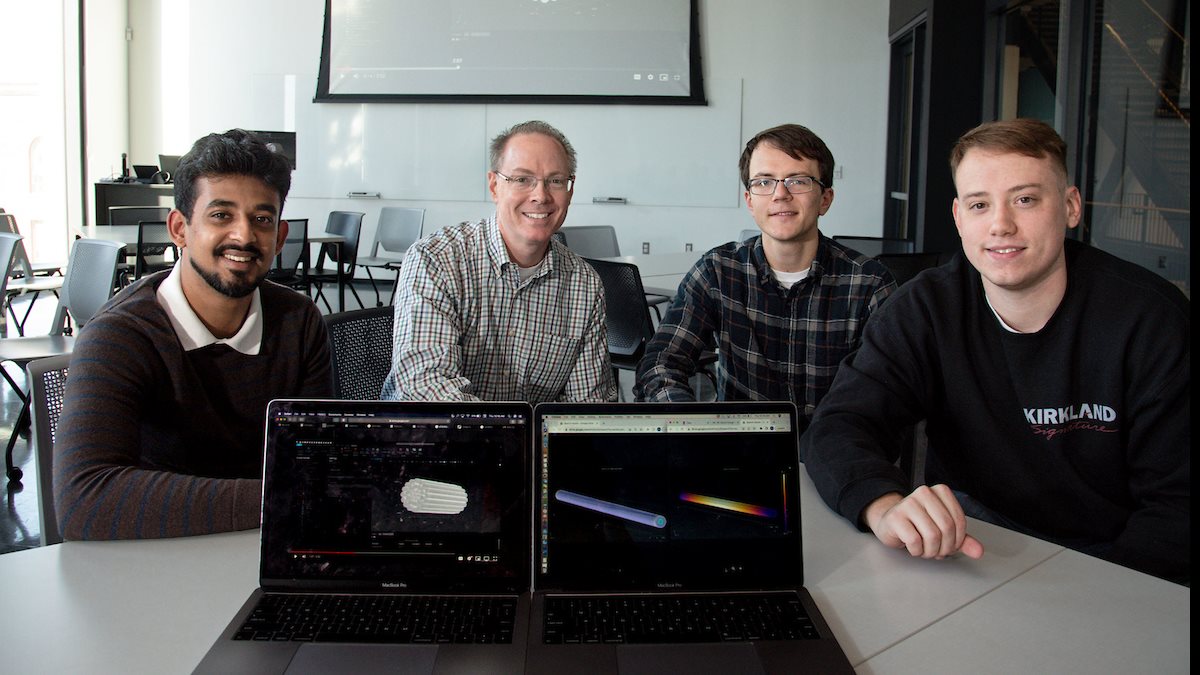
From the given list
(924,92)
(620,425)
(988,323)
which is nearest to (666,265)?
(924,92)

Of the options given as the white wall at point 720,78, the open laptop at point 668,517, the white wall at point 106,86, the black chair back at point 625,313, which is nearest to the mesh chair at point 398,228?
the white wall at point 720,78

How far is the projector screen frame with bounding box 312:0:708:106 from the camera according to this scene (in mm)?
8781

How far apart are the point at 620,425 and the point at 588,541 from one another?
15 cm

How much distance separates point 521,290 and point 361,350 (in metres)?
0.42

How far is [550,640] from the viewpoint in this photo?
1048mm

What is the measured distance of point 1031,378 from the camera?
1627 millimetres

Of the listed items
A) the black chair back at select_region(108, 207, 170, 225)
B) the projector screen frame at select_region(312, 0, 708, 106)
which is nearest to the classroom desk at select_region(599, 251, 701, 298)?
the projector screen frame at select_region(312, 0, 708, 106)

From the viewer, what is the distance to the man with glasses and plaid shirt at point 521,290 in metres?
2.29

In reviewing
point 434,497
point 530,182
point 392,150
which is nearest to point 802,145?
point 530,182

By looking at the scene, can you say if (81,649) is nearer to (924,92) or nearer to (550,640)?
(550,640)

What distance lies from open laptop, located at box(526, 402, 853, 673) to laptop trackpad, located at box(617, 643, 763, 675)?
0.05 m

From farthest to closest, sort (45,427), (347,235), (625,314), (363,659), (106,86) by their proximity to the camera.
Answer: (106,86) → (347,235) → (625,314) → (45,427) → (363,659)

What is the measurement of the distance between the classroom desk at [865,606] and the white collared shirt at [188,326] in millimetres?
439

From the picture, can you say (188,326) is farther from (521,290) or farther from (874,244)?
(874,244)
